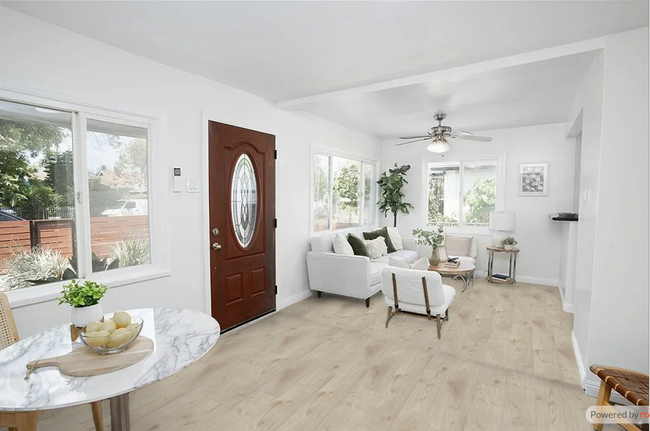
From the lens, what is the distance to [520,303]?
441cm

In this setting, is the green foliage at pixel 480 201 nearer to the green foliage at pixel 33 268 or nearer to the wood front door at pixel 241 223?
the wood front door at pixel 241 223

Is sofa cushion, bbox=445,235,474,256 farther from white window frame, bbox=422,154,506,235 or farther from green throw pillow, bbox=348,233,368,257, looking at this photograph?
green throw pillow, bbox=348,233,368,257

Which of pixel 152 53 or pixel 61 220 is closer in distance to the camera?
pixel 61 220

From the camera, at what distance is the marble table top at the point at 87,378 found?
1.15 meters

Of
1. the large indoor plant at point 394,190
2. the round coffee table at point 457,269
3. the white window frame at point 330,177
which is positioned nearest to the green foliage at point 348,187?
the white window frame at point 330,177

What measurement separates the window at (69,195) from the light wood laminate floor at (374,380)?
1.02m

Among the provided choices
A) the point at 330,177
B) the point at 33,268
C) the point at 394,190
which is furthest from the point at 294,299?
the point at 394,190

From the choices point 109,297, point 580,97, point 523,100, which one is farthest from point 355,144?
point 109,297

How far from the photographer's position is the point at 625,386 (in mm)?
1896

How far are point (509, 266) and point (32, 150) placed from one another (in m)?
6.06

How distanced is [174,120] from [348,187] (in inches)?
129

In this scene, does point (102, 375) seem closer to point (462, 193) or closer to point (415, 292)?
point (415, 292)

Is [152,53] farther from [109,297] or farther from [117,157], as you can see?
[109,297]

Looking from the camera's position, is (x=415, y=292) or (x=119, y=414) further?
(x=415, y=292)
